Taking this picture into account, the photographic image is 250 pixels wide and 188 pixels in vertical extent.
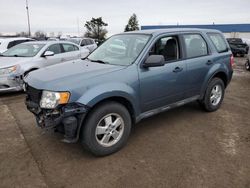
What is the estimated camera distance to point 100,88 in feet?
9.83

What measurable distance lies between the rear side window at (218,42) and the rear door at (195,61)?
34 centimetres

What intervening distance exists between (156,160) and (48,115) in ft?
5.26


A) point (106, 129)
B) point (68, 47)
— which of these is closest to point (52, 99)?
point (106, 129)

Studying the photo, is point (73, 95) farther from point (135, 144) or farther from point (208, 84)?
point (208, 84)

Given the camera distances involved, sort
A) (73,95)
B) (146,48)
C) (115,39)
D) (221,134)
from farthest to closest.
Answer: (115,39)
(221,134)
(146,48)
(73,95)

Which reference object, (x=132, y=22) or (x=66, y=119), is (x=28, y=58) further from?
(x=132, y=22)

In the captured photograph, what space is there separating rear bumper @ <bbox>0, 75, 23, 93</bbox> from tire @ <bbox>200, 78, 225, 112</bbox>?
499 centimetres

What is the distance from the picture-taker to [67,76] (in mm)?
3104

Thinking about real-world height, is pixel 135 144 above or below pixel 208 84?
below

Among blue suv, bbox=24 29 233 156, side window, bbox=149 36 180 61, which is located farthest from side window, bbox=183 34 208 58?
side window, bbox=149 36 180 61

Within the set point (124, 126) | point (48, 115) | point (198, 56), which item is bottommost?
point (124, 126)

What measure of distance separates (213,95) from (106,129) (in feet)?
9.46

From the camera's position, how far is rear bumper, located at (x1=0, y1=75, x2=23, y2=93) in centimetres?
618

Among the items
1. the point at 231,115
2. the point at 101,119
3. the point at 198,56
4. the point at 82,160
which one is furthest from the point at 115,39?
Result: the point at 231,115
